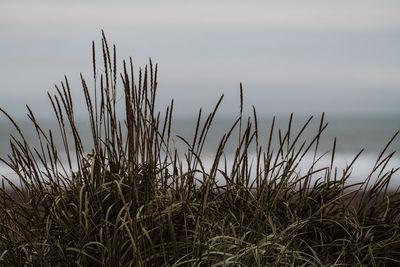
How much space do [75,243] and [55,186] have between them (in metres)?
0.29

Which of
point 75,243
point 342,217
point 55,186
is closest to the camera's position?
point 75,243

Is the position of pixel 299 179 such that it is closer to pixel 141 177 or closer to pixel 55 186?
pixel 141 177

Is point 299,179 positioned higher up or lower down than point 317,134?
lower down

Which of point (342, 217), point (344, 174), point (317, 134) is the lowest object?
point (342, 217)

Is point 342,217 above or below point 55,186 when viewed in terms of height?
below

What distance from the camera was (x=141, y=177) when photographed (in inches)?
80.7

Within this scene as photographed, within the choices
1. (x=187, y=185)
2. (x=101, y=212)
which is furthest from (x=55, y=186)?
(x=187, y=185)

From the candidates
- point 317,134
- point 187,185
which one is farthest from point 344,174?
point 187,185

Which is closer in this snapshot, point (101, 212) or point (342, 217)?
point (101, 212)

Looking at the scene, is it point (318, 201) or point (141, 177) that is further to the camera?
point (318, 201)

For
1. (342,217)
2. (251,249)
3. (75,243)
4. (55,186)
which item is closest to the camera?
(251,249)

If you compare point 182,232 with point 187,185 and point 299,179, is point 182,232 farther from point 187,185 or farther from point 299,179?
point 299,179

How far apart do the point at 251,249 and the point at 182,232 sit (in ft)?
1.11

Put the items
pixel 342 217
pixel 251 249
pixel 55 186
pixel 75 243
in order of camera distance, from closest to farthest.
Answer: pixel 251 249, pixel 75 243, pixel 55 186, pixel 342 217
